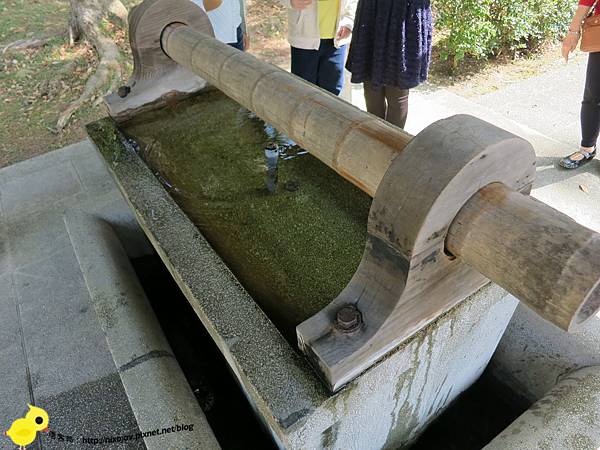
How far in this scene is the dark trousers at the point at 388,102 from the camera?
3326mm

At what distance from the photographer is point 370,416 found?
162 centimetres

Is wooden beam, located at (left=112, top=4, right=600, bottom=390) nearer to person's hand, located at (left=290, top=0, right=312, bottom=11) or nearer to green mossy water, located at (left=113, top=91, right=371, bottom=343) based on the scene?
green mossy water, located at (left=113, top=91, right=371, bottom=343)

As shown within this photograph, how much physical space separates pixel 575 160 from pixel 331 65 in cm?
216

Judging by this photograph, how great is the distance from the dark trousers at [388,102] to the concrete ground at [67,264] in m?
0.72

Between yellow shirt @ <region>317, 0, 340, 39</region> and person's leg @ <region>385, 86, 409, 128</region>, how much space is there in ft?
2.08

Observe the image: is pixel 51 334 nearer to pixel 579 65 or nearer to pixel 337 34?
pixel 337 34

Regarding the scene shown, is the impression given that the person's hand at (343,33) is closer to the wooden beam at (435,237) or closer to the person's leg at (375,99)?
the person's leg at (375,99)

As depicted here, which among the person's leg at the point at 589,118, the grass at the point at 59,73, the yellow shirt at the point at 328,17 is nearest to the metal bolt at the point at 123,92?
the yellow shirt at the point at 328,17

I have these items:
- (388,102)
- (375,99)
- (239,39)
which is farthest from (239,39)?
(388,102)

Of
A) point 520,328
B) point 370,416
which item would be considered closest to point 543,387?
point 520,328

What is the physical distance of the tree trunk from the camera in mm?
5957

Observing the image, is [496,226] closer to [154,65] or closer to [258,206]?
[258,206]

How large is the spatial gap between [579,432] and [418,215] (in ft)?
3.62

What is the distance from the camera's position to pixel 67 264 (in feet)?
9.36
